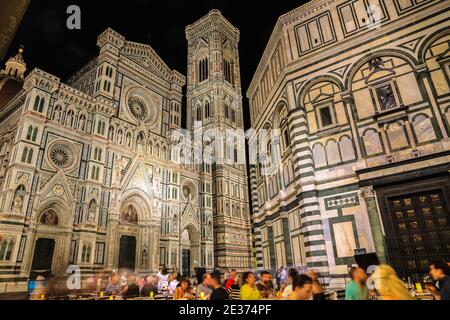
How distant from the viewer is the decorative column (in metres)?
9.45

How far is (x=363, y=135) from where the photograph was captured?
11172 millimetres

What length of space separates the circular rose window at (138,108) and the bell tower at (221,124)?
8.66 meters

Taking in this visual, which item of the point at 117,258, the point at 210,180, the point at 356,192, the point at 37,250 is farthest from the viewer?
the point at 210,180

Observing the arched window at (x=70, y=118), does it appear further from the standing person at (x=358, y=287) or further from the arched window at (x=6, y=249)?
the standing person at (x=358, y=287)

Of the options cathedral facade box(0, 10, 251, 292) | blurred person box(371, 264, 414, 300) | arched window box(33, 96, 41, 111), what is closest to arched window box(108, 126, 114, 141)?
cathedral facade box(0, 10, 251, 292)

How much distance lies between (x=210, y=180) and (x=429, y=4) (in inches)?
1087

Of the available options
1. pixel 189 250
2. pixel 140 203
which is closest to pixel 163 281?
pixel 140 203

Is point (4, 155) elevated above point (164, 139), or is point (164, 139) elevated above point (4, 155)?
point (164, 139)

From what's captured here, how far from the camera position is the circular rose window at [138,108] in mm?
30112

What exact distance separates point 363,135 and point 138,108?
25.6 meters

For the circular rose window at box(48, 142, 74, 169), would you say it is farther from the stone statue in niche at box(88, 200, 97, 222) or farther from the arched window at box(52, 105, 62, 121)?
the stone statue in niche at box(88, 200, 97, 222)

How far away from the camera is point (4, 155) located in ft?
70.9

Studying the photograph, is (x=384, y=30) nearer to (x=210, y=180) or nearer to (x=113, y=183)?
(x=113, y=183)

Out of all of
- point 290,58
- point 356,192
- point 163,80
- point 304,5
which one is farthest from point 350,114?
point 163,80
